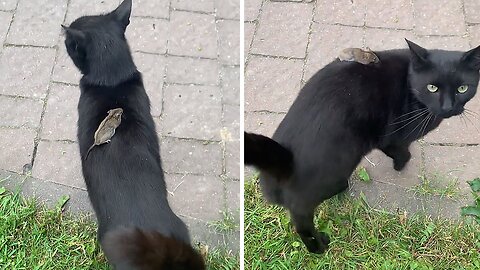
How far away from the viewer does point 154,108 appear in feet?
7.64

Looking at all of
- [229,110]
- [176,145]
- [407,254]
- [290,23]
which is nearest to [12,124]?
[176,145]

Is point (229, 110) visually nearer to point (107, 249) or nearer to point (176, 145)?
point (176, 145)

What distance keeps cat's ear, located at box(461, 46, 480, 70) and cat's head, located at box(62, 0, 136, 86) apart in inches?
38.7

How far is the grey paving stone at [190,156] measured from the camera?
2.26 m

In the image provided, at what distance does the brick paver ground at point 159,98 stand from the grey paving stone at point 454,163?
2.26ft

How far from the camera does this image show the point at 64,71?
237cm

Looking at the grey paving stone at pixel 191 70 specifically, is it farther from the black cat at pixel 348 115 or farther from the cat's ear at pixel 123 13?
the black cat at pixel 348 115

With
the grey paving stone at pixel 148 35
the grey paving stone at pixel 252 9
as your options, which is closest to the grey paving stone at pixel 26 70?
the grey paving stone at pixel 148 35

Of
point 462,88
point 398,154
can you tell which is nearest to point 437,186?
point 398,154

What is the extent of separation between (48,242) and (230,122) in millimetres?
748

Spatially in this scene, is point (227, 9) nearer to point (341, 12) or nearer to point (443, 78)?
point (341, 12)

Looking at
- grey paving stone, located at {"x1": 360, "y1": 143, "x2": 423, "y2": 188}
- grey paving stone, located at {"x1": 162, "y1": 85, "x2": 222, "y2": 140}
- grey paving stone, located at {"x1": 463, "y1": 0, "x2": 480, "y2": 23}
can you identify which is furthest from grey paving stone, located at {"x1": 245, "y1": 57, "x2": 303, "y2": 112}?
grey paving stone, located at {"x1": 463, "y1": 0, "x2": 480, "y2": 23}

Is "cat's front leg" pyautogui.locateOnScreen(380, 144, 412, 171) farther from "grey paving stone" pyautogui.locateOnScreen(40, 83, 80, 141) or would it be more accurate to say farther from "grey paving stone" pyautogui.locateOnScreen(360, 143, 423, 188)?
"grey paving stone" pyautogui.locateOnScreen(40, 83, 80, 141)

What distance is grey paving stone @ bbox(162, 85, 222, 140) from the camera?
2.31m
